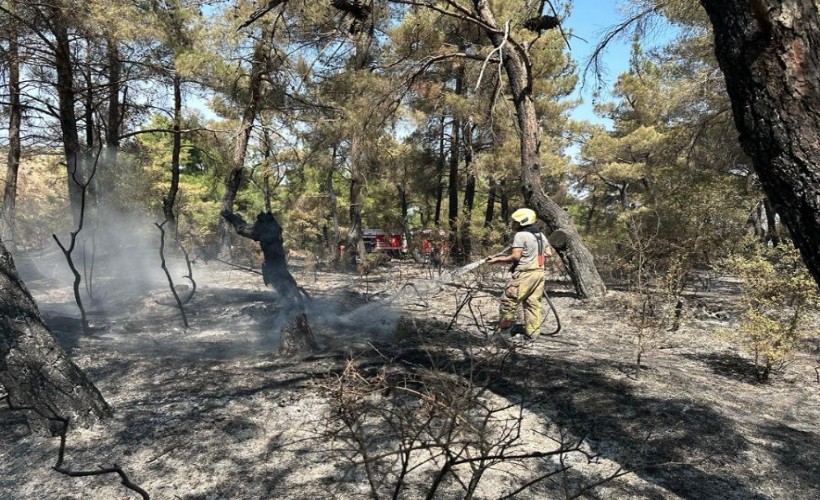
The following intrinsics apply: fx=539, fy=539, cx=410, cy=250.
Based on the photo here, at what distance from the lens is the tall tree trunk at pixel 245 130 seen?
477 inches

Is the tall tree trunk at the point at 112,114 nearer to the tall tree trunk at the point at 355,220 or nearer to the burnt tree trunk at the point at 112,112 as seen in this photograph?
the burnt tree trunk at the point at 112,112

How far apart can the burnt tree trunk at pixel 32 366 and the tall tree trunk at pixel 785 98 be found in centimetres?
414

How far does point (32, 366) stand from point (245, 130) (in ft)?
35.6

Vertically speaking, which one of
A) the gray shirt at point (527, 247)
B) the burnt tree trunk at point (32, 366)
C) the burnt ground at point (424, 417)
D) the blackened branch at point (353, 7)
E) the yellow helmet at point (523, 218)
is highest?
the blackened branch at point (353, 7)

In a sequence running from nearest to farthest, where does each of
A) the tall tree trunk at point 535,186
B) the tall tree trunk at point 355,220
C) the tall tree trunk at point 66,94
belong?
the tall tree trunk at point 535,186 < the tall tree trunk at point 66,94 < the tall tree trunk at point 355,220

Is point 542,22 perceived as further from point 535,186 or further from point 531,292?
point 531,292

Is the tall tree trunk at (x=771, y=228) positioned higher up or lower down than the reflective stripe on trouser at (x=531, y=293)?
higher up

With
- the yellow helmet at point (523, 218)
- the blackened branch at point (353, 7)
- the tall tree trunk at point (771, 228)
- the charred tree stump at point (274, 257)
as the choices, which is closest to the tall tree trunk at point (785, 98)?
the blackened branch at point (353, 7)

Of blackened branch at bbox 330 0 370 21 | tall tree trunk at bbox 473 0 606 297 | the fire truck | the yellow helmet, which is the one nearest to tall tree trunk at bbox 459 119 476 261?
tall tree trunk at bbox 473 0 606 297

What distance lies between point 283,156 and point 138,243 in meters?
6.62

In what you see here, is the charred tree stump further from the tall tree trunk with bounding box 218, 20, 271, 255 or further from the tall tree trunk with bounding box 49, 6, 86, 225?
the tall tree trunk with bounding box 218, 20, 271, 255

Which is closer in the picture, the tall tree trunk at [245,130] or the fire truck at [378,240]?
the tall tree trunk at [245,130]

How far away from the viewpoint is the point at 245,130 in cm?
1354

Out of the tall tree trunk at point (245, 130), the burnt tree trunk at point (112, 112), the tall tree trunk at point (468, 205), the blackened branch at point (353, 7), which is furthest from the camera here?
the tall tree trunk at point (468, 205)
